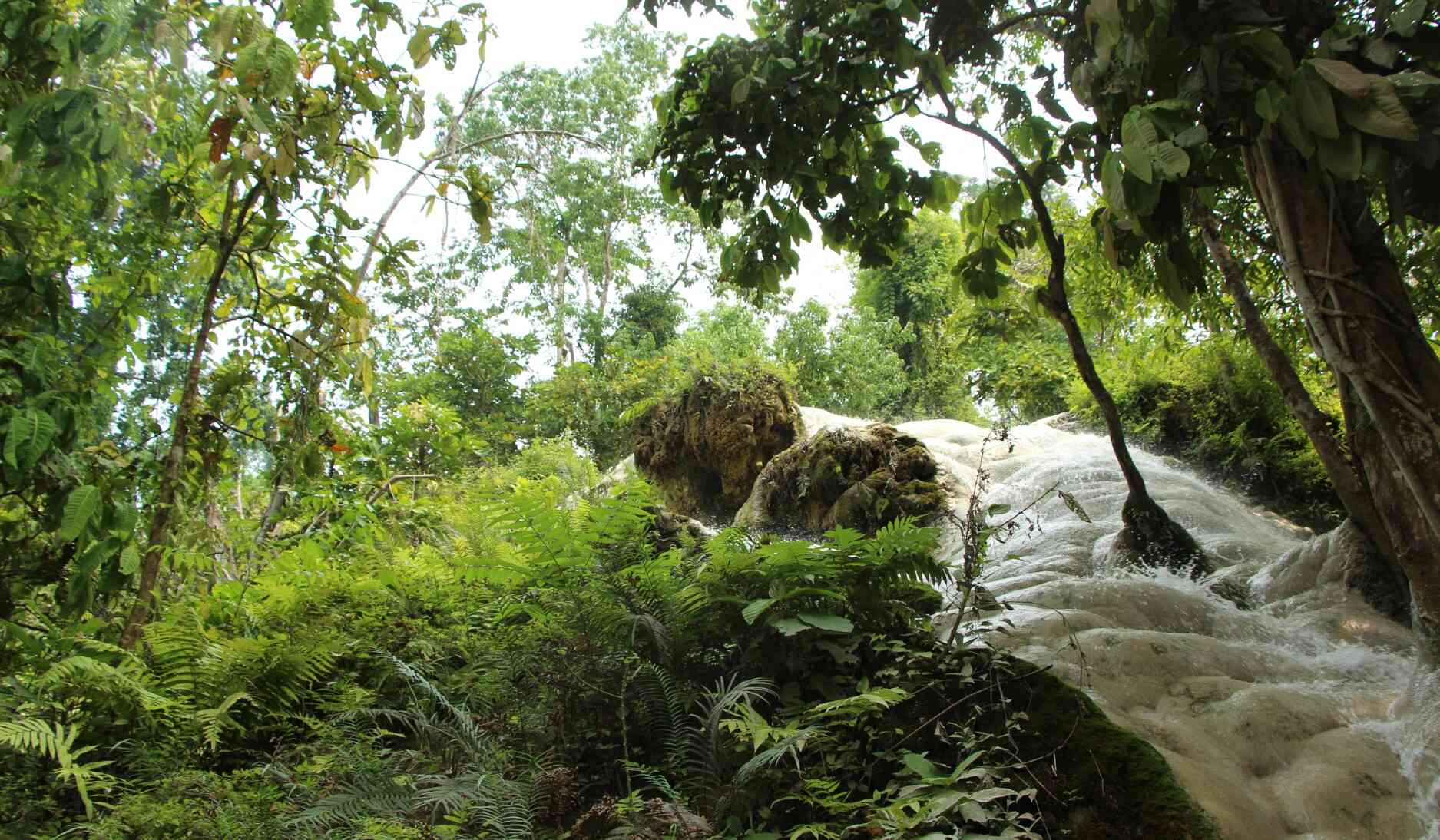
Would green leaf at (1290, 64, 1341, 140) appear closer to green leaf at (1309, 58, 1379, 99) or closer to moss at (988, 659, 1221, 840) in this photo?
green leaf at (1309, 58, 1379, 99)

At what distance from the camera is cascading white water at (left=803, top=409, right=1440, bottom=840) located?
215cm

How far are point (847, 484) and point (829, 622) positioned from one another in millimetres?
4395

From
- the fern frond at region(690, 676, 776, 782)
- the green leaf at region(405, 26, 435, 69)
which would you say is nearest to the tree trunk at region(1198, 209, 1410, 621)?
the fern frond at region(690, 676, 776, 782)

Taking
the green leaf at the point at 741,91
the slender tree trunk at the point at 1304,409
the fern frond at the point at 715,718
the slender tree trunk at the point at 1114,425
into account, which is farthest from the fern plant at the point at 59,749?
the slender tree trunk at the point at 1304,409

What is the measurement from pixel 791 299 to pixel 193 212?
1416 cm

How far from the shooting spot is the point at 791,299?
16.9 metres

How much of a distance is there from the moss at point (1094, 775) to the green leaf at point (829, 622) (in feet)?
1.60

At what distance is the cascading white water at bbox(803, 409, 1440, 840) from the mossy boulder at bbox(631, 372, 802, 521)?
13.4 feet

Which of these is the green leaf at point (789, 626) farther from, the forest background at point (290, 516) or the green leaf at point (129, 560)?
the green leaf at point (129, 560)

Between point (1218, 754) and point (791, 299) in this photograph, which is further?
point (791, 299)

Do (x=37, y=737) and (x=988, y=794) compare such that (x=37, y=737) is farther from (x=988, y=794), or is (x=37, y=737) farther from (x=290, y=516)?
(x=290, y=516)

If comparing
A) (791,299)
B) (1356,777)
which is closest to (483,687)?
(1356,777)

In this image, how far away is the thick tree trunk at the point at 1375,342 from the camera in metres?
2.23

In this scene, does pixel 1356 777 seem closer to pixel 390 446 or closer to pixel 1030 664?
pixel 1030 664
